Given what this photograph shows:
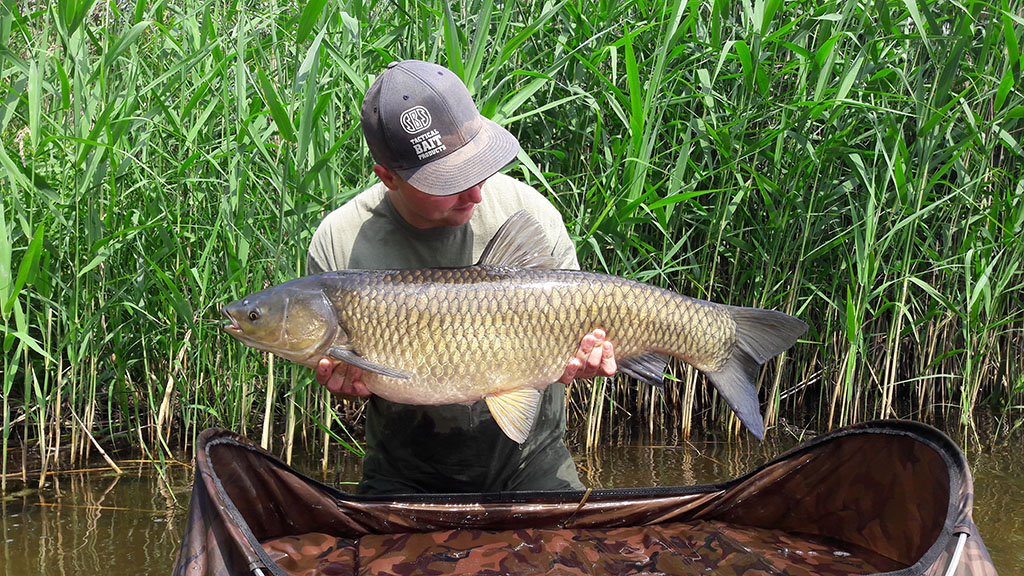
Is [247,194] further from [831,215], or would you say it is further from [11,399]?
[831,215]

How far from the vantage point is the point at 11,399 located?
418cm

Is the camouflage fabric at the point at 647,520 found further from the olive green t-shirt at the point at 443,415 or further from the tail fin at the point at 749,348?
the tail fin at the point at 749,348

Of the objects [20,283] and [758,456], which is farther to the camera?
[758,456]

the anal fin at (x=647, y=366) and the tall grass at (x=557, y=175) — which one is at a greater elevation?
the tall grass at (x=557, y=175)

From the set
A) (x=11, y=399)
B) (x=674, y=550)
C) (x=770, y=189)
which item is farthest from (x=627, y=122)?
(x=11, y=399)

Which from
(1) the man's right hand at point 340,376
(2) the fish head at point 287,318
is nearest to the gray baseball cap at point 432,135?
(2) the fish head at point 287,318

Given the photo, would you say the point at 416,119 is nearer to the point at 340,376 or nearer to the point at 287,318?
the point at 287,318

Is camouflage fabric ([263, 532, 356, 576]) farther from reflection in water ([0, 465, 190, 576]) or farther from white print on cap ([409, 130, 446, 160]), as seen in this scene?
white print on cap ([409, 130, 446, 160])

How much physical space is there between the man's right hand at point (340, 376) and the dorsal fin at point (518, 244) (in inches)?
16.6

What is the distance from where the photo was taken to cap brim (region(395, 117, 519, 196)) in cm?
217

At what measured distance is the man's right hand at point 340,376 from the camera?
229 cm

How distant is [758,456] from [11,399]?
3347 mm

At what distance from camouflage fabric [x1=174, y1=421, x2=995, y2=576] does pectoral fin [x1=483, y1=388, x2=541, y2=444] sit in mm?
315

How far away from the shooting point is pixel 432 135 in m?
2.20
